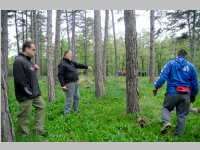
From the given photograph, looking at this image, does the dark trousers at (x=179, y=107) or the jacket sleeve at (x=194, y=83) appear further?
the jacket sleeve at (x=194, y=83)

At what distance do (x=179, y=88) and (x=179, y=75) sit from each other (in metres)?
0.32

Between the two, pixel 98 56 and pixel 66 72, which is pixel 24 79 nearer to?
pixel 66 72

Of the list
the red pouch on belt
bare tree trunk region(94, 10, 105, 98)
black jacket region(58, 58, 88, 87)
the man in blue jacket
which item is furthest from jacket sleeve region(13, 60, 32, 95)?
bare tree trunk region(94, 10, 105, 98)

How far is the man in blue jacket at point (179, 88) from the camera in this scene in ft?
21.3

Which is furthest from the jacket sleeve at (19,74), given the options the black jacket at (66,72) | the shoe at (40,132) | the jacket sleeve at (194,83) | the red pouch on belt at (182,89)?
the jacket sleeve at (194,83)

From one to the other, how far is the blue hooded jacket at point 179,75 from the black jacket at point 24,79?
2.98 metres

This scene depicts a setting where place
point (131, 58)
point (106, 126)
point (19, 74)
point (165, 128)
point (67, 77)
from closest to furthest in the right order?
point (19, 74), point (165, 128), point (106, 126), point (131, 58), point (67, 77)

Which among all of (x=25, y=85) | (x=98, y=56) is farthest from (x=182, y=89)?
(x=98, y=56)

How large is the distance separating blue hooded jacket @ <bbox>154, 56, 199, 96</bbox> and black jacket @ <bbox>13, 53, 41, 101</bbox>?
298 centimetres

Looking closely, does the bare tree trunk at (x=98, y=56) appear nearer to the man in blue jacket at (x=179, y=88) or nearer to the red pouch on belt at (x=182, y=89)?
the man in blue jacket at (x=179, y=88)

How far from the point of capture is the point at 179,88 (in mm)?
6508

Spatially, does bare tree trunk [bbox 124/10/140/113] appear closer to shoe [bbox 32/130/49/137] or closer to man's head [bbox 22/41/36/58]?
shoe [bbox 32/130/49/137]

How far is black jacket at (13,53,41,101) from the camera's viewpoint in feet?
19.9

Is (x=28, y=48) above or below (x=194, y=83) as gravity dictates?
above
